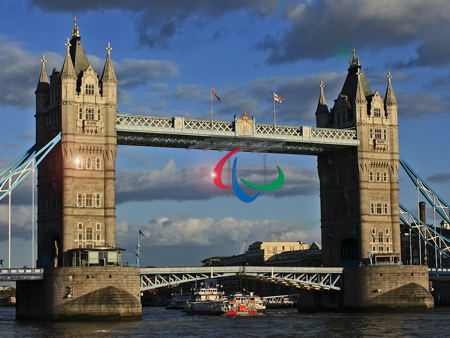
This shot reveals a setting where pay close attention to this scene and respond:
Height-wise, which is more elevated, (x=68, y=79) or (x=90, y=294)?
(x=68, y=79)

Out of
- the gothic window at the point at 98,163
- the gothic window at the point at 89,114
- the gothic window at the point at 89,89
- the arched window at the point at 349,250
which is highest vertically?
the gothic window at the point at 89,89

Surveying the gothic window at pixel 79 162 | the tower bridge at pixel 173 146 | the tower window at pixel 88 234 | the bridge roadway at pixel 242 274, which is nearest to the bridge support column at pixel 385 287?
the tower bridge at pixel 173 146

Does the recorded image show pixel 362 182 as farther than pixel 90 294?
Yes

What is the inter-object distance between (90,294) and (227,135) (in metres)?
29.4

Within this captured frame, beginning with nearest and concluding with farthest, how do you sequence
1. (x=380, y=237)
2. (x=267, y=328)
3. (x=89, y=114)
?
(x=267, y=328), (x=89, y=114), (x=380, y=237)

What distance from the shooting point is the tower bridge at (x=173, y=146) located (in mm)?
114500

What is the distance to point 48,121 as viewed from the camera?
12306cm

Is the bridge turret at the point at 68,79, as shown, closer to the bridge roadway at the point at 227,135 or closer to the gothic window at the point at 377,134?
the bridge roadway at the point at 227,135

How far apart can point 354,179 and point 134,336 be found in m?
54.1

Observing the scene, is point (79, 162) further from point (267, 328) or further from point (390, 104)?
point (390, 104)

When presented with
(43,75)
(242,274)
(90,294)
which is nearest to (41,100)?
(43,75)

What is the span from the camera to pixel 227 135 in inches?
5015

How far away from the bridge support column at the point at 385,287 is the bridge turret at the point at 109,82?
40.4 m

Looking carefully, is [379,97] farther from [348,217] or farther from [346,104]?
[348,217]
